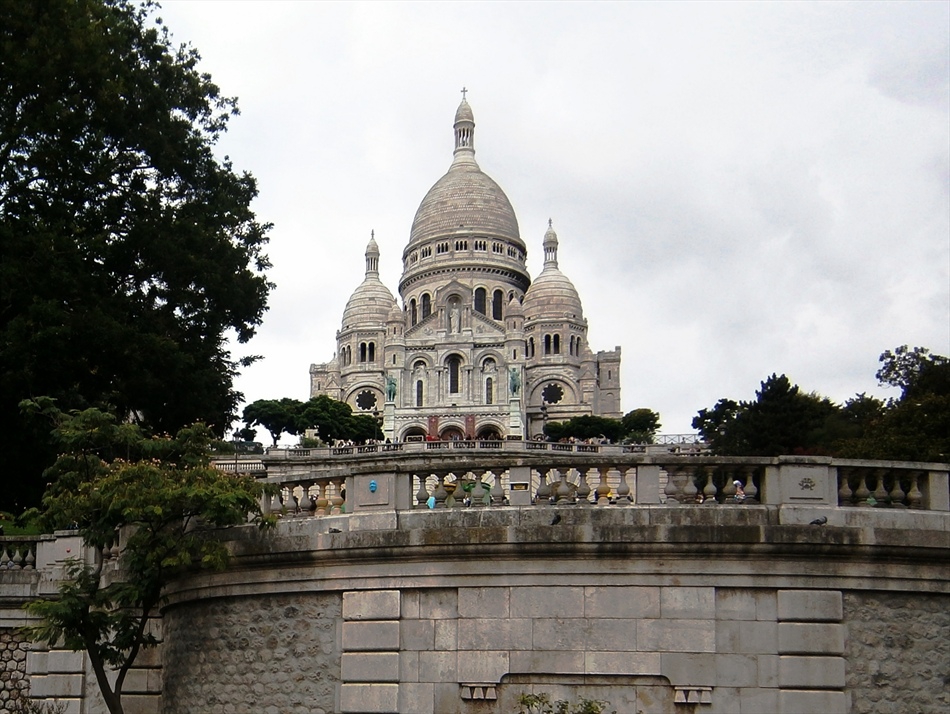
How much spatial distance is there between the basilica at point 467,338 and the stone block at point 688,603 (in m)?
115

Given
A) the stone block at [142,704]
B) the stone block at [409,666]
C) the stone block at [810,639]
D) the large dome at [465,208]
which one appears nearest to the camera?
the stone block at [810,639]

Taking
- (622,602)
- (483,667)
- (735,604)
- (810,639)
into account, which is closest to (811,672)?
(810,639)

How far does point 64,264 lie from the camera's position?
26938 mm

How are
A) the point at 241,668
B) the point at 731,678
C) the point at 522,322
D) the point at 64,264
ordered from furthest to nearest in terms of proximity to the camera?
the point at 522,322, the point at 64,264, the point at 241,668, the point at 731,678

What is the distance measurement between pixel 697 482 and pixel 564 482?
1.42 metres

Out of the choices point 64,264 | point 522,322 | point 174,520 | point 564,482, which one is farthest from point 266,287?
point 522,322

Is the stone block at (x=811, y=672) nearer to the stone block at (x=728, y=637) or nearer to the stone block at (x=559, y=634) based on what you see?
the stone block at (x=728, y=637)

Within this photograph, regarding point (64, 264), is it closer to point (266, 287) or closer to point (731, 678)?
point (266, 287)

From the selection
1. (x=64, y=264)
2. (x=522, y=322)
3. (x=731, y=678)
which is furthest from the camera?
(x=522, y=322)

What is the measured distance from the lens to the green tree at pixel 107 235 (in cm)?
2681

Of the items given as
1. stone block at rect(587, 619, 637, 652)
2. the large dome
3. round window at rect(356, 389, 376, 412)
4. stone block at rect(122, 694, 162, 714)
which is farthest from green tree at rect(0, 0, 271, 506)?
the large dome

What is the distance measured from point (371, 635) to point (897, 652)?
548 cm

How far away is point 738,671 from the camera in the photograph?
1407 cm

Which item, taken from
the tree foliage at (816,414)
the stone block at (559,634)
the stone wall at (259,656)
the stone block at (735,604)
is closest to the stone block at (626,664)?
the stone block at (559,634)
